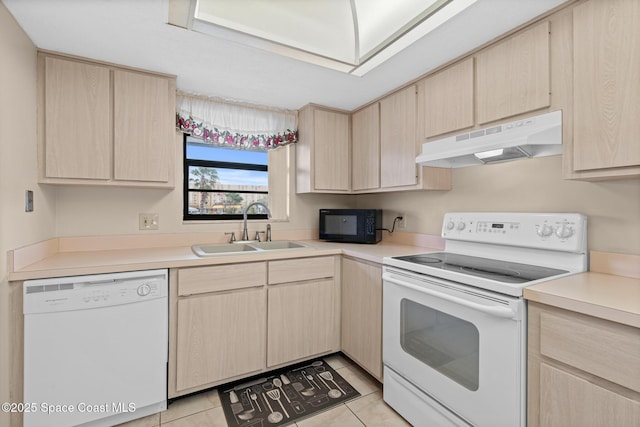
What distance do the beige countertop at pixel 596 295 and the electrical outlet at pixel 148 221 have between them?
90.3 inches

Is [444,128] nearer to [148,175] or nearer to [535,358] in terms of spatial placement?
[535,358]

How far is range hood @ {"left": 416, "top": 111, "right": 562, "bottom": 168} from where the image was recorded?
1.32 metres

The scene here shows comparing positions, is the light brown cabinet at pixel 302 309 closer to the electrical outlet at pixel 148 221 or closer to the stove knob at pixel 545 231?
the electrical outlet at pixel 148 221

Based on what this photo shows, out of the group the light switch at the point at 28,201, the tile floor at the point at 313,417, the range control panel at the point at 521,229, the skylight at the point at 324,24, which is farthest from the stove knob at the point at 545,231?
the light switch at the point at 28,201

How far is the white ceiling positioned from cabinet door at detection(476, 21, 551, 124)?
8cm

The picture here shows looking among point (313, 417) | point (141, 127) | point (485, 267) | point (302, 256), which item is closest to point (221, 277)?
point (302, 256)

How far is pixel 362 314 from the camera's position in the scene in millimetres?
2039

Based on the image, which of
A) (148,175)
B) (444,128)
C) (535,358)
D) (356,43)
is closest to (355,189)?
(444,128)

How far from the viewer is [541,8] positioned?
1.33m

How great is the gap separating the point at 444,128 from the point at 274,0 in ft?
3.88

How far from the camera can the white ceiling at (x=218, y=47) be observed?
52.8 inches

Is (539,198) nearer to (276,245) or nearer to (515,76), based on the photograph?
(515,76)

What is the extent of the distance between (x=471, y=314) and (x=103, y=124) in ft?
7.50

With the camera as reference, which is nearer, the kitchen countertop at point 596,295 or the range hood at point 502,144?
the kitchen countertop at point 596,295
